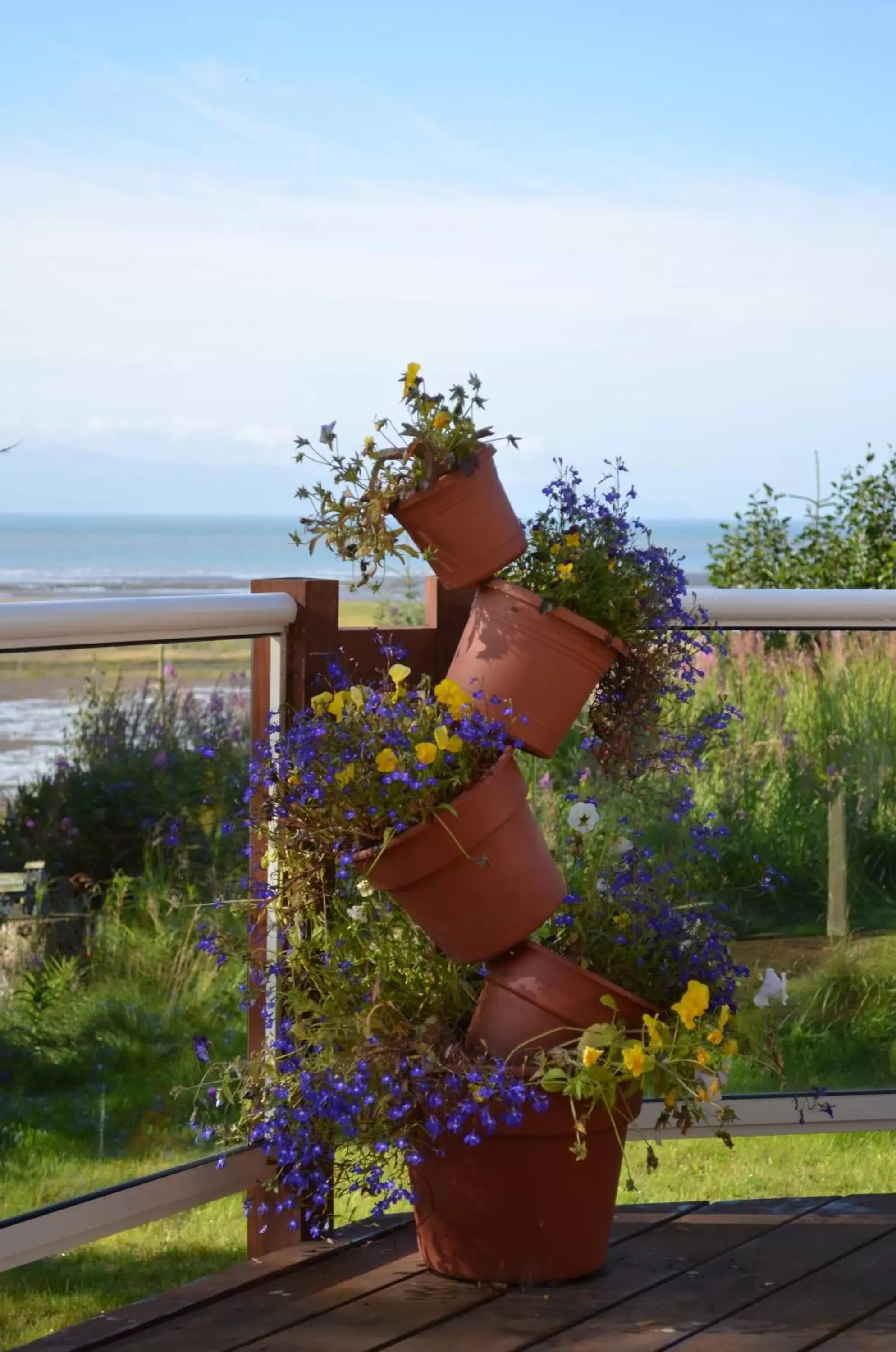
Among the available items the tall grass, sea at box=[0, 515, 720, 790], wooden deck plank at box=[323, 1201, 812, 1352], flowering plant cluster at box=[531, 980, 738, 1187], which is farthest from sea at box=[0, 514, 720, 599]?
flowering plant cluster at box=[531, 980, 738, 1187]

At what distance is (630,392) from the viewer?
145 ft

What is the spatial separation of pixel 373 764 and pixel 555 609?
0.36 metres

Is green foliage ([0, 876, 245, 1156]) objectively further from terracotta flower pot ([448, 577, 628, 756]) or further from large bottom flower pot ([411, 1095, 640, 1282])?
terracotta flower pot ([448, 577, 628, 756])

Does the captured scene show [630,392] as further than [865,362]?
Yes

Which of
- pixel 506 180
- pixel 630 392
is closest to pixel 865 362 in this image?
pixel 630 392

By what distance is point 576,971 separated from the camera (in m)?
2.15

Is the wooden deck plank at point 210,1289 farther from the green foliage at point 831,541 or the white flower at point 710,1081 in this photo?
the green foliage at point 831,541

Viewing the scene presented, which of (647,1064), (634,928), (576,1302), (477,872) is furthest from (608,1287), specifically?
(477,872)

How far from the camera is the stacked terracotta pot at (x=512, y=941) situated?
2.11 m

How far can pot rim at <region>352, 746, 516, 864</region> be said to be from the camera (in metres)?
2.02

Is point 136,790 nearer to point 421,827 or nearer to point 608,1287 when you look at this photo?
point 421,827

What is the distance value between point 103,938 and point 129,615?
48 centimetres

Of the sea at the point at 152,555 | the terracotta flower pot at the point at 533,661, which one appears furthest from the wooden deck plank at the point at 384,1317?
the sea at the point at 152,555

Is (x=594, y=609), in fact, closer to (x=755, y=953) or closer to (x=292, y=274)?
(x=755, y=953)
